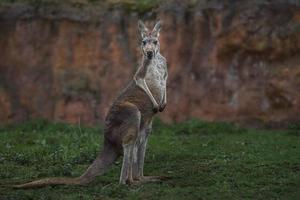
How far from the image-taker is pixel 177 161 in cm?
1013

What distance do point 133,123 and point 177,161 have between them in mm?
1779

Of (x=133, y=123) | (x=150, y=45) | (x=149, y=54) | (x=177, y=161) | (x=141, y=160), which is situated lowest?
(x=177, y=161)

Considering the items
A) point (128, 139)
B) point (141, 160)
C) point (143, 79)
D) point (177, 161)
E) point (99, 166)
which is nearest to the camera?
point (128, 139)

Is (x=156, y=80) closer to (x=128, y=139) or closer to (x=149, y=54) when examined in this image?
(x=149, y=54)

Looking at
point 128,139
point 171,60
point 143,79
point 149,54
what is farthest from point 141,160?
point 171,60

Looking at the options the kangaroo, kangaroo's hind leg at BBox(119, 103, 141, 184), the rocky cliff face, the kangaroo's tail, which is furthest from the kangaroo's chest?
the rocky cliff face

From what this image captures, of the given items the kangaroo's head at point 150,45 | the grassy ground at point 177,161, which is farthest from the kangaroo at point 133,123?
the grassy ground at point 177,161

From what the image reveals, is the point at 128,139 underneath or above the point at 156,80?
underneath

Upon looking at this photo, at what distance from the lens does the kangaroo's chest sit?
29.8 ft

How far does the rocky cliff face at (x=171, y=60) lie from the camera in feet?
45.2

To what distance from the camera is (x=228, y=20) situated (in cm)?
1420

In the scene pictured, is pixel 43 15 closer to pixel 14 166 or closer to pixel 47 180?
pixel 14 166

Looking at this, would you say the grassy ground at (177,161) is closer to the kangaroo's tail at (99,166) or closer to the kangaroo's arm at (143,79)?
the kangaroo's tail at (99,166)

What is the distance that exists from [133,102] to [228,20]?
18.9 feet
